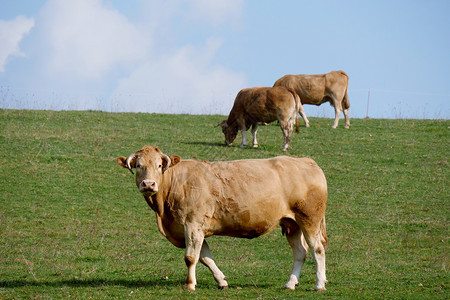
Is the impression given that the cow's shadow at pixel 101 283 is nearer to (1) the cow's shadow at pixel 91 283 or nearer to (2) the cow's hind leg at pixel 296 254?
(1) the cow's shadow at pixel 91 283

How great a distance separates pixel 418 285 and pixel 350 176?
10459 millimetres

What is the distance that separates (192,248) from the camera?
9.63 metres

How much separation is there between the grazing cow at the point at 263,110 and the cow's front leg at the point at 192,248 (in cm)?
1391

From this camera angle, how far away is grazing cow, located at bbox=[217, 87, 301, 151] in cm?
2398

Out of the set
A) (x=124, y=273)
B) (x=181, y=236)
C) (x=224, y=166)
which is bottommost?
(x=124, y=273)

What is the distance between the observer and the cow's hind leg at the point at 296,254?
10070 mm

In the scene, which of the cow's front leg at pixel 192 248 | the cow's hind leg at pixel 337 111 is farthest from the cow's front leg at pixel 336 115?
the cow's front leg at pixel 192 248

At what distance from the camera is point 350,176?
814 inches

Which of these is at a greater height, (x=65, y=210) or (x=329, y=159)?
(x=329, y=159)

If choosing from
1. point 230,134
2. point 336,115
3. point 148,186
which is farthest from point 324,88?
point 148,186

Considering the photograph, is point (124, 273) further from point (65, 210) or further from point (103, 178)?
point (103, 178)

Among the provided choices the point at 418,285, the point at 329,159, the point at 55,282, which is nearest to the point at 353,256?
the point at 418,285

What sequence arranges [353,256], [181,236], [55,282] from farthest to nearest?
[353,256], [55,282], [181,236]

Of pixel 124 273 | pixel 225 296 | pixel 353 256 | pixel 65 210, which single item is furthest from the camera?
pixel 65 210
